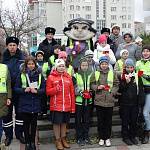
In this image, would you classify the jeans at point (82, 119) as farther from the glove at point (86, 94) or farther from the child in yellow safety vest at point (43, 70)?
the child in yellow safety vest at point (43, 70)

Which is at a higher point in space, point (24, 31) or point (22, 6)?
point (22, 6)

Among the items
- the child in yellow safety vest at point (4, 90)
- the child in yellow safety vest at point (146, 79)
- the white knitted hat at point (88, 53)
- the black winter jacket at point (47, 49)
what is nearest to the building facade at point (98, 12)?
the black winter jacket at point (47, 49)

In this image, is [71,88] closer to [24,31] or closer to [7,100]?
[7,100]

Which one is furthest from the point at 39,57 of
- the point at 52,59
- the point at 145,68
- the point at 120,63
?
the point at 145,68

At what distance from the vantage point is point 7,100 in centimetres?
587

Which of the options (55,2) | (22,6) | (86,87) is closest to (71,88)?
(86,87)

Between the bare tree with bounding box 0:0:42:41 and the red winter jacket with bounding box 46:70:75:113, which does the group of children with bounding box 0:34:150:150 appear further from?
the bare tree with bounding box 0:0:42:41

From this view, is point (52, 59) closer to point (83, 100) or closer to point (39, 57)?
point (39, 57)

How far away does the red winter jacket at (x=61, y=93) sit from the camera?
612cm

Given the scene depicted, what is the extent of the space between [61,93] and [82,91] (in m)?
0.46

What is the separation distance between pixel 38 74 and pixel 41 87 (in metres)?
0.23

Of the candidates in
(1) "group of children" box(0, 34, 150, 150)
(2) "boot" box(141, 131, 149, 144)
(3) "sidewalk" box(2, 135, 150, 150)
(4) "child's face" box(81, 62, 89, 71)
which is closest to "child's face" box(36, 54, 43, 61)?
(1) "group of children" box(0, 34, 150, 150)

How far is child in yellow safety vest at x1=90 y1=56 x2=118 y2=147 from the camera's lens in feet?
21.0

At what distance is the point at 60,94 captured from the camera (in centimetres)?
615
